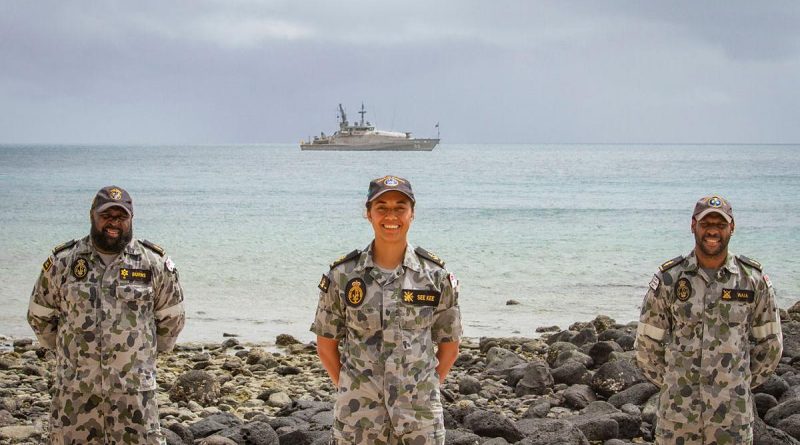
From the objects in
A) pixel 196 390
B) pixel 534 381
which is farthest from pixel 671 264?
pixel 196 390

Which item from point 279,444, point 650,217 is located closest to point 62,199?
point 650,217

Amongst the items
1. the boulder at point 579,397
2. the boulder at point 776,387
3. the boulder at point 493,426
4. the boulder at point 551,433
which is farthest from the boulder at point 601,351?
the boulder at point 493,426

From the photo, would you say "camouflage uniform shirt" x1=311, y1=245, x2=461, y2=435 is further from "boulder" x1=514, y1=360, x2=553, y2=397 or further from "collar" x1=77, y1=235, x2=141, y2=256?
"boulder" x1=514, y1=360, x2=553, y2=397

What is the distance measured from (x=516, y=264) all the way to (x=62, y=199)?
29509mm

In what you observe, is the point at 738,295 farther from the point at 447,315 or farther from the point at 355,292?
the point at 355,292

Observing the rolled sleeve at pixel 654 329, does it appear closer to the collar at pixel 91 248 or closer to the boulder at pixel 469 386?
the collar at pixel 91 248

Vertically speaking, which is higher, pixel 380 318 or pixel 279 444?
pixel 380 318

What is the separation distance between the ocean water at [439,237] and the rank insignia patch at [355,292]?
963 cm

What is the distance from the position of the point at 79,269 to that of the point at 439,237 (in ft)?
83.9

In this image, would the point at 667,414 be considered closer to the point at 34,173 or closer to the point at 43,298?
the point at 43,298

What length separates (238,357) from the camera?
38.5 feet

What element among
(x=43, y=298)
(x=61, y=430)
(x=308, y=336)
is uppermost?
(x=43, y=298)

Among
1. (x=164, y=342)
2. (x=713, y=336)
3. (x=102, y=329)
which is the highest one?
(x=713, y=336)

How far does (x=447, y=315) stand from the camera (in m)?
4.62
